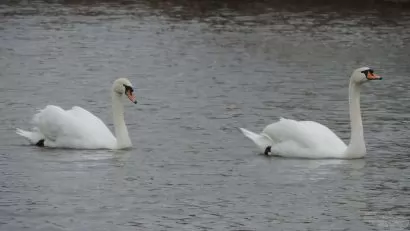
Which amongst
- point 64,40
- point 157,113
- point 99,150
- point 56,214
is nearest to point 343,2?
point 64,40

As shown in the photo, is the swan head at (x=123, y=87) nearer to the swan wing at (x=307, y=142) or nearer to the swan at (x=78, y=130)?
the swan at (x=78, y=130)

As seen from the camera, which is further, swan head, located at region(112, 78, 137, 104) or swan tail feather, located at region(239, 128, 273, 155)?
swan head, located at region(112, 78, 137, 104)

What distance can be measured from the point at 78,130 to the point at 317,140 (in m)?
2.99

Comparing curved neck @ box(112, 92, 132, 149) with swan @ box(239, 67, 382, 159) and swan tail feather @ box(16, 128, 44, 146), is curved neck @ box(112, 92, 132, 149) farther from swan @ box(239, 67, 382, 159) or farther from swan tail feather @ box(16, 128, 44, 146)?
swan @ box(239, 67, 382, 159)

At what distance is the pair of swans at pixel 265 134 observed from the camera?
687 inches

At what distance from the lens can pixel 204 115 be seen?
21266 mm

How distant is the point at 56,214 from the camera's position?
1403 cm

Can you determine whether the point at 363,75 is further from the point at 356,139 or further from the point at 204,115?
the point at 204,115

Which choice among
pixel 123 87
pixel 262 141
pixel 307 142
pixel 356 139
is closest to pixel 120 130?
pixel 123 87

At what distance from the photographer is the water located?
563 inches

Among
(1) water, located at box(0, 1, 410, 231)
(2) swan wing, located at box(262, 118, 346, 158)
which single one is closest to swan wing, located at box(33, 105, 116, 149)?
(1) water, located at box(0, 1, 410, 231)

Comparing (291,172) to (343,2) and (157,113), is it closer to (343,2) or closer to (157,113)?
(157,113)

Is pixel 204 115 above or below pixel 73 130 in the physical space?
above

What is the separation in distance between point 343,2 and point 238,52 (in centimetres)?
1477
